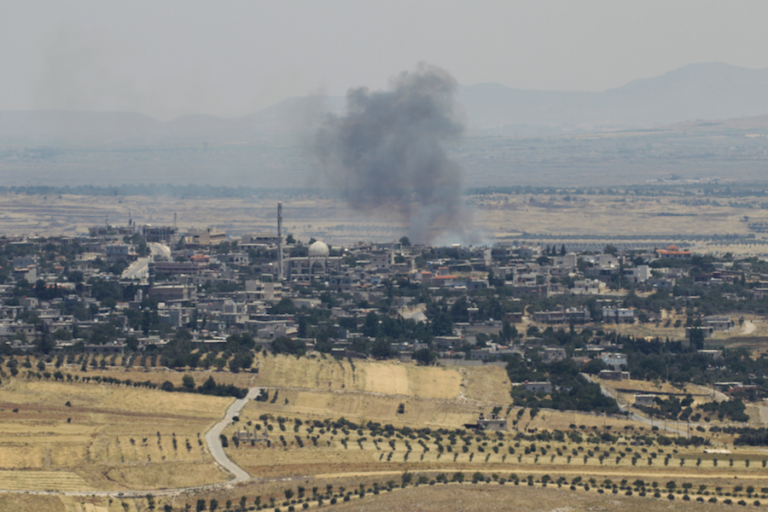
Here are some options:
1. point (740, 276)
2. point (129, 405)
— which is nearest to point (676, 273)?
point (740, 276)

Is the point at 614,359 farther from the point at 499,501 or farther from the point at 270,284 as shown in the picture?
the point at 270,284

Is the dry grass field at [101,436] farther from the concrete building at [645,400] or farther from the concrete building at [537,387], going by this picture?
the concrete building at [645,400]

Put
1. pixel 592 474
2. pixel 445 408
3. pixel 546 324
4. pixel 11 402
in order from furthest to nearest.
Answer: pixel 546 324 < pixel 445 408 < pixel 11 402 < pixel 592 474

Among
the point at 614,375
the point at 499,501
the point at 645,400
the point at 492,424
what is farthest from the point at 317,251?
the point at 499,501

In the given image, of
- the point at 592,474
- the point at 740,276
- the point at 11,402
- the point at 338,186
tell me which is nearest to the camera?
the point at 592,474

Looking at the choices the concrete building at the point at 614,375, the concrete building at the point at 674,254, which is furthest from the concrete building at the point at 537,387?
the concrete building at the point at 674,254

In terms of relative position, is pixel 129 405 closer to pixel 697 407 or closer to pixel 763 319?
pixel 697 407
